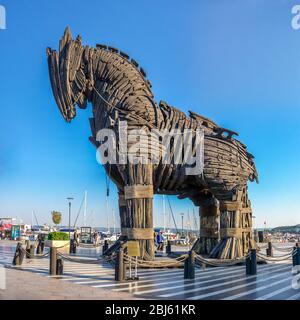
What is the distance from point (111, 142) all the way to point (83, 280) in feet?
15.3

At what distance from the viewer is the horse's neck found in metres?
12.8

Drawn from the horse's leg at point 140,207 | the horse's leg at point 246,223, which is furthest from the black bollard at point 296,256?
the horse's leg at point 140,207

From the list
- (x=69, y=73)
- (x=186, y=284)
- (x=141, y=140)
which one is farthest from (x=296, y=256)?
(x=69, y=73)

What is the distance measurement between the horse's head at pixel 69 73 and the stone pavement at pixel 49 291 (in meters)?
5.66

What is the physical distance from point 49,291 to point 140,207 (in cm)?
499

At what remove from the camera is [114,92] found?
42.3 ft

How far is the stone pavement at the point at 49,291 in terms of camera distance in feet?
23.5

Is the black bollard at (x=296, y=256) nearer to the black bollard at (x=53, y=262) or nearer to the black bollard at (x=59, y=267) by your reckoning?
the black bollard at (x=59, y=267)

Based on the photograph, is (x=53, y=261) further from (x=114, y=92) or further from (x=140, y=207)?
(x=114, y=92)

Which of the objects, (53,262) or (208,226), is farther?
(208,226)

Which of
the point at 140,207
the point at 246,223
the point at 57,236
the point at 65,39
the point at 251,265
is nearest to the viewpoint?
the point at 251,265

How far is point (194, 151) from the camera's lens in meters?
13.9

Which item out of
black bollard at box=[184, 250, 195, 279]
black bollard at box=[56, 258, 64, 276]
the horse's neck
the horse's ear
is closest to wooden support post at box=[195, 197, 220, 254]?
the horse's neck

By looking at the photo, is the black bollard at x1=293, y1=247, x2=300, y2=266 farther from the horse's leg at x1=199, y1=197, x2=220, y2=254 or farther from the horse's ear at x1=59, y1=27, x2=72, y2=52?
the horse's ear at x1=59, y1=27, x2=72, y2=52
